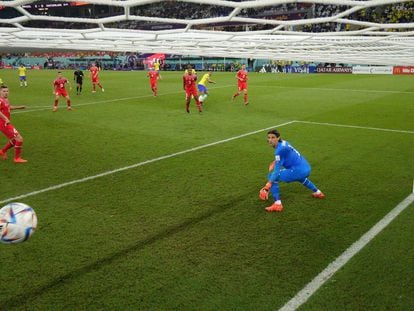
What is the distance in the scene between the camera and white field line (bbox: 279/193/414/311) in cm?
338

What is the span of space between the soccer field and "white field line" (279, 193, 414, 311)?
0.17ft

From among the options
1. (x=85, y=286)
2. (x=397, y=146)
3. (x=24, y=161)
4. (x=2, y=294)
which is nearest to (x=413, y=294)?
(x=85, y=286)

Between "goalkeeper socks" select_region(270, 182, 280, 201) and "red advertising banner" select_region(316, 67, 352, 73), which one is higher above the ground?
"red advertising banner" select_region(316, 67, 352, 73)

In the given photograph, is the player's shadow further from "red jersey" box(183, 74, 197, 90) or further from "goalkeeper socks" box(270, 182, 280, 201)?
"red jersey" box(183, 74, 197, 90)

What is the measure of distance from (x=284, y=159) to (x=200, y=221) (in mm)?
1443

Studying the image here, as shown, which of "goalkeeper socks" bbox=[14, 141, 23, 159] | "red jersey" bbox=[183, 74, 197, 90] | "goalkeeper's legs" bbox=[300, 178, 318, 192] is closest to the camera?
"goalkeeper's legs" bbox=[300, 178, 318, 192]

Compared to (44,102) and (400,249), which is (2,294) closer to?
(400,249)

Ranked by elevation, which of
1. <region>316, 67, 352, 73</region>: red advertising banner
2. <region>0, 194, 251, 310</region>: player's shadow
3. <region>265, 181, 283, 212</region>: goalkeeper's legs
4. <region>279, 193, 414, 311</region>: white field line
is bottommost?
<region>279, 193, 414, 311</region>: white field line

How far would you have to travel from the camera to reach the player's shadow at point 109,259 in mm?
3402

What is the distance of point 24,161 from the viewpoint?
7.76 metres

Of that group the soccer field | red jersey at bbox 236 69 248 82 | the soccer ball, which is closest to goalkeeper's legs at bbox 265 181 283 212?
the soccer field

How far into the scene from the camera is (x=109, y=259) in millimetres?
4109

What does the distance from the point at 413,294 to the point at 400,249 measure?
0.86 m

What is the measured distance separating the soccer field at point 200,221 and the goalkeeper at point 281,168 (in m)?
0.23
